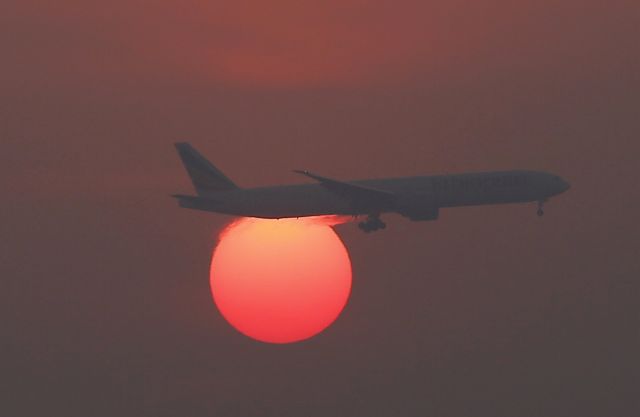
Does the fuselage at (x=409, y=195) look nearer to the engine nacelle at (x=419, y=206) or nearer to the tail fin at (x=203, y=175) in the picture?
the engine nacelle at (x=419, y=206)

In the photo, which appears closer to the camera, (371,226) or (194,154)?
(371,226)

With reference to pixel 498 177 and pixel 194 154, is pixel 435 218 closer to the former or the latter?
pixel 498 177

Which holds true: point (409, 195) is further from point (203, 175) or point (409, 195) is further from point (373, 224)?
point (203, 175)

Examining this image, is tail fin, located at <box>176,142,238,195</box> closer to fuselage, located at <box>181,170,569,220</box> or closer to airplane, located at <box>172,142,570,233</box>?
airplane, located at <box>172,142,570,233</box>

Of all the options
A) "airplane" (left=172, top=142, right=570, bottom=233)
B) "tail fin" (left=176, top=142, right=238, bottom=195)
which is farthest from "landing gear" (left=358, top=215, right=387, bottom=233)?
"tail fin" (left=176, top=142, right=238, bottom=195)

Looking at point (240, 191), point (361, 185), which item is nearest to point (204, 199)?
point (240, 191)

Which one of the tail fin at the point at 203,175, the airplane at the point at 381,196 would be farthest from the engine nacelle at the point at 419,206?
the tail fin at the point at 203,175
